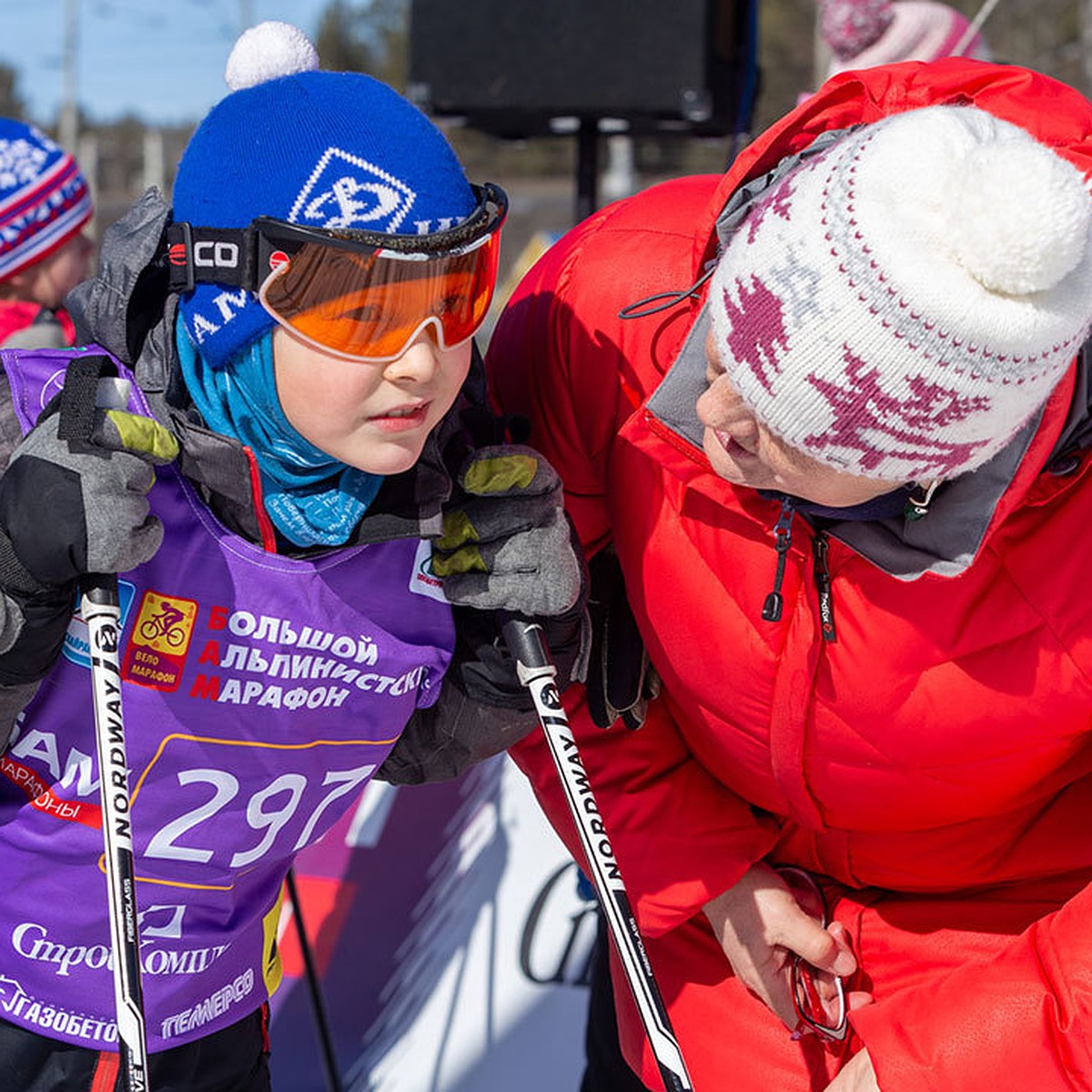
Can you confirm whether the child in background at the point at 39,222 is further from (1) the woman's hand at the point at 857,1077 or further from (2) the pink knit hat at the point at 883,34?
(1) the woman's hand at the point at 857,1077

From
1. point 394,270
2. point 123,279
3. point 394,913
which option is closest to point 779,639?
point 394,270

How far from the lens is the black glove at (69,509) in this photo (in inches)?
57.1

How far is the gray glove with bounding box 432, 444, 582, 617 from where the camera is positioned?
169 centimetres

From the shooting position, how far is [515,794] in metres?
3.29

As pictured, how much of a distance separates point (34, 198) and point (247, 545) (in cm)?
267

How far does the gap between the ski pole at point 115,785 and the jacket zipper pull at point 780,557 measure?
0.74 m

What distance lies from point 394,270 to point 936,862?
1091 millimetres

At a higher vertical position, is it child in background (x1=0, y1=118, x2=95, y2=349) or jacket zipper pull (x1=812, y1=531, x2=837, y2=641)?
jacket zipper pull (x1=812, y1=531, x2=837, y2=641)

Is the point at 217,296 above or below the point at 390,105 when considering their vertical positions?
below

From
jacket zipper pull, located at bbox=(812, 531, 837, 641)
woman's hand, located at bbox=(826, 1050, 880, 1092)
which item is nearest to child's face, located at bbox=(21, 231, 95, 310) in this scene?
jacket zipper pull, located at bbox=(812, 531, 837, 641)

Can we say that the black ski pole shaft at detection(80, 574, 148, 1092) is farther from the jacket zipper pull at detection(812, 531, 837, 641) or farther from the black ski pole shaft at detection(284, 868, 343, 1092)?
the black ski pole shaft at detection(284, 868, 343, 1092)

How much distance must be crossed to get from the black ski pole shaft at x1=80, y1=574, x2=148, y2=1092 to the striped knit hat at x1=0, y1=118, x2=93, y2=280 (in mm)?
2688

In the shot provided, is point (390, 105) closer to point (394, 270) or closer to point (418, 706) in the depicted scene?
point (394, 270)

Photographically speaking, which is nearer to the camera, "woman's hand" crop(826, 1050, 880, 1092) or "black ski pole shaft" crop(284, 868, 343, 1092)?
"woman's hand" crop(826, 1050, 880, 1092)
